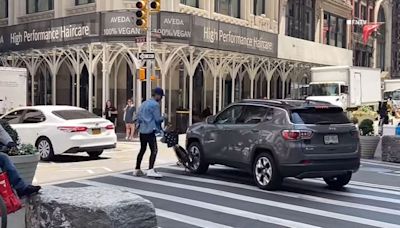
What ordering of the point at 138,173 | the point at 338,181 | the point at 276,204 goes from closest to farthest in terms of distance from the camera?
the point at 276,204, the point at 338,181, the point at 138,173

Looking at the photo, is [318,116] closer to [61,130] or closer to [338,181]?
[338,181]

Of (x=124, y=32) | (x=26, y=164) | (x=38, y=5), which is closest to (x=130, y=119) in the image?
(x=124, y=32)

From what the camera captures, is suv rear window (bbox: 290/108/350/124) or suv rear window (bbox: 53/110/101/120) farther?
suv rear window (bbox: 53/110/101/120)

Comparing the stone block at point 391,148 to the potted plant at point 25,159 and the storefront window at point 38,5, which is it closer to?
the potted plant at point 25,159

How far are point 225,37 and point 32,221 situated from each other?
2016 cm

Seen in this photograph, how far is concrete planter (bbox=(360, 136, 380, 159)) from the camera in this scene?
16547 millimetres

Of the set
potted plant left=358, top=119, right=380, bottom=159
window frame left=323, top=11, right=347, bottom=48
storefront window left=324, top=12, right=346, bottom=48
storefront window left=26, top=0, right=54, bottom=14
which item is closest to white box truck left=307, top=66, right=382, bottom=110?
storefront window left=324, top=12, right=346, bottom=48

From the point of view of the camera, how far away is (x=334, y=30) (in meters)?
48.0

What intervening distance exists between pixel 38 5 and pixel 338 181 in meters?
25.1

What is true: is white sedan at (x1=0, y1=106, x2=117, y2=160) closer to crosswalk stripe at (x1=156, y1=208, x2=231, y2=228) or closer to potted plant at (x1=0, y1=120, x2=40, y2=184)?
potted plant at (x1=0, y1=120, x2=40, y2=184)

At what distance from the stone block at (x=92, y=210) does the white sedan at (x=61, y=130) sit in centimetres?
921

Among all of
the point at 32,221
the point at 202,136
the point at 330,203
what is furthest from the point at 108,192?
the point at 202,136

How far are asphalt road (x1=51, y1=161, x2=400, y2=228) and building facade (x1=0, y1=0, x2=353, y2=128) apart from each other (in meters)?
9.47

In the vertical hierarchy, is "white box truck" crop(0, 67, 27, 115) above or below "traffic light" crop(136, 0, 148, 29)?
below
